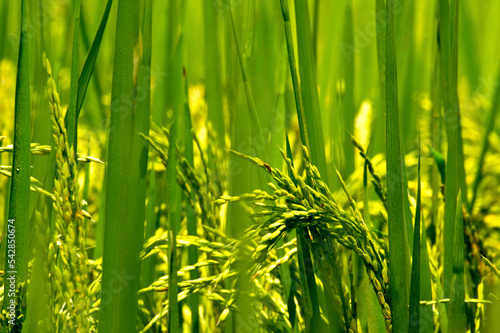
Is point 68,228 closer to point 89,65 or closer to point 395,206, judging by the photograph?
point 89,65

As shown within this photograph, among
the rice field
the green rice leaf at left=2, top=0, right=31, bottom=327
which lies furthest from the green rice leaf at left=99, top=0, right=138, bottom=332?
the green rice leaf at left=2, top=0, right=31, bottom=327

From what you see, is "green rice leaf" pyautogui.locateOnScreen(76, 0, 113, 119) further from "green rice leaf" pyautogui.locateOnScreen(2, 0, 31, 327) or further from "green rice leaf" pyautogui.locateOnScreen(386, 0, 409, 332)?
"green rice leaf" pyautogui.locateOnScreen(386, 0, 409, 332)

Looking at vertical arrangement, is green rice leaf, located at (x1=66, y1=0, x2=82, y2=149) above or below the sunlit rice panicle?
above

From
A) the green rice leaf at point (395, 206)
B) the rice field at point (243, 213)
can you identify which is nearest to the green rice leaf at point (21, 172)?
the rice field at point (243, 213)

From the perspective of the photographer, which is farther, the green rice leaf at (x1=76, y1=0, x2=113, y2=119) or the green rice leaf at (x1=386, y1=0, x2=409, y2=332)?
the green rice leaf at (x1=76, y1=0, x2=113, y2=119)

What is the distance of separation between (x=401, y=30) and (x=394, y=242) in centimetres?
79

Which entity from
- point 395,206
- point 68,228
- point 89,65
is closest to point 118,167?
point 68,228

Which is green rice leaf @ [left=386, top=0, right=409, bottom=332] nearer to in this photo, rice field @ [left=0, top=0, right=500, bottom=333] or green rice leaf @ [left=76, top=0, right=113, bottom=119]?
rice field @ [left=0, top=0, right=500, bottom=333]

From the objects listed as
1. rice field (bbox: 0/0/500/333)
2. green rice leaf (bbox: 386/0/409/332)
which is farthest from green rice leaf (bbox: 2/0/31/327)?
green rice leaf (bbox: 386/0/409/332)

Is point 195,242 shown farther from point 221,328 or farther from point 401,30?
point 401,30

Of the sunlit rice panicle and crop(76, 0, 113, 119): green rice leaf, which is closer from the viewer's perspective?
the sunlit rice panicle

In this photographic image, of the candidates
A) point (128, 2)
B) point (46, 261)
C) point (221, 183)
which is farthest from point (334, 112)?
point (46, 261)

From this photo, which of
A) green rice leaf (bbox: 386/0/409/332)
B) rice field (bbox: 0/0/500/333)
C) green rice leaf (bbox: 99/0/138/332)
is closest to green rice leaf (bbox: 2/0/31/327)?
rice field (bbox: 0/0/500/333)

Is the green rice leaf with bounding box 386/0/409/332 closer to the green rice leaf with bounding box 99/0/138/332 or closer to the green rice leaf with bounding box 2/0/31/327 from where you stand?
the green rice leaf with bounding box 99/0/138/332
